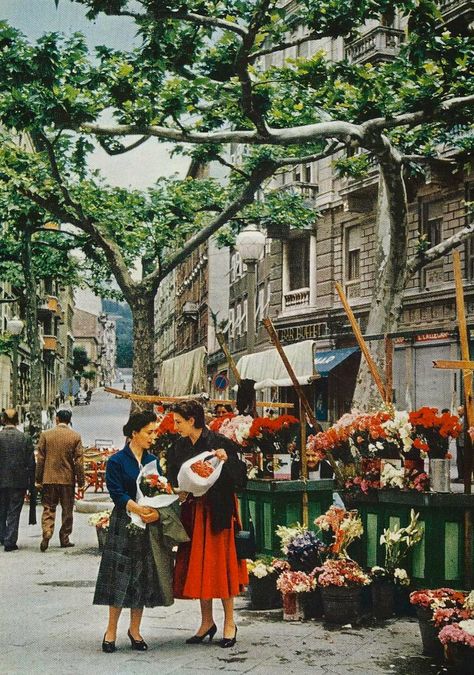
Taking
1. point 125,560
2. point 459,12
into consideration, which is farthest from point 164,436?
point 459,12

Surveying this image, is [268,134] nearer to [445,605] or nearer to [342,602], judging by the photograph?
[342,602]

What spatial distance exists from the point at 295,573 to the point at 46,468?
17.3 ft

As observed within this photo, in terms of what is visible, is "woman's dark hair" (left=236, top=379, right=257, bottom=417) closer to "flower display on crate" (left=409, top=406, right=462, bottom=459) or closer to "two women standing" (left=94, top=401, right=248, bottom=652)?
"flower display on crate" (left=409, top=406, right=462, bottom=459)

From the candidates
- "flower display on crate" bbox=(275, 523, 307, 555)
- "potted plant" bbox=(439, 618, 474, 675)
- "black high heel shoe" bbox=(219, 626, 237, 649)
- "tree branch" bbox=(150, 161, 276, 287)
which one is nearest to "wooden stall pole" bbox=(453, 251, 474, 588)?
"potted plant" bbox=(439, 618, 474, 675)

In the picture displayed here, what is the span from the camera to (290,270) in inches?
1309

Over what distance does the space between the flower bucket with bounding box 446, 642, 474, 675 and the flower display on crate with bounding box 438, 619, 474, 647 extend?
33 mm

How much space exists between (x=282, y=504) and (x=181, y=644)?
90.5 inches

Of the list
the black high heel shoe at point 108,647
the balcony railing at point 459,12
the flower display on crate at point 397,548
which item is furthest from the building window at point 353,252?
the black high heel shoe at point 108,647

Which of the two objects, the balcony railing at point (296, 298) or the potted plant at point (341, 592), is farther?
the balcony railing at point (296, 298)

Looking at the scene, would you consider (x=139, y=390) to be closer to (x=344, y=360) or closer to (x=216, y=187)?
(x=216, y=187)

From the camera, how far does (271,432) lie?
9492mm

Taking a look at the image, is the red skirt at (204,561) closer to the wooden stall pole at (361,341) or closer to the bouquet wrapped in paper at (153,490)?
the bouquet wrapped in paper at (153,490)

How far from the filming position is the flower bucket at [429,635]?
667 centimetres

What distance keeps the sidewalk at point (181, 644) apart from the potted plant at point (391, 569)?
0.61 feet
